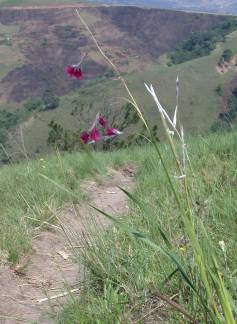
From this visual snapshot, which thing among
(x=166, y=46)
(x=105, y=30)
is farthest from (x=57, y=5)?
(x=166, y=46)

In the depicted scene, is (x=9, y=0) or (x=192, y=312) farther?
(x=9, y=0)

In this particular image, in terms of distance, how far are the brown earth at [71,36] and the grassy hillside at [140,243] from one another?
217 feet

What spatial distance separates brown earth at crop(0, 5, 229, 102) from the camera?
72375 mm

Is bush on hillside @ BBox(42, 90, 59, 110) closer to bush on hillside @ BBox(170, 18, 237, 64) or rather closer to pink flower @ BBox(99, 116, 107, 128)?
bush on hillside @ BBox(170, 18, 237, 64)

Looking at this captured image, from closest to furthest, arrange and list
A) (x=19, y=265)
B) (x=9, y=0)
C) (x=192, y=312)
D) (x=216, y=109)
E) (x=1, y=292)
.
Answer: (x=192, y=312)
(x=1, y=292)
(x=19, y=265)
(x=216, y=109)
(x=9, y=0)

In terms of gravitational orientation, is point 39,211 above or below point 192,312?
below

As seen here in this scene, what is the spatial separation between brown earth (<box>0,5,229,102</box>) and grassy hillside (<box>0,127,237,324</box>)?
66.0 metres

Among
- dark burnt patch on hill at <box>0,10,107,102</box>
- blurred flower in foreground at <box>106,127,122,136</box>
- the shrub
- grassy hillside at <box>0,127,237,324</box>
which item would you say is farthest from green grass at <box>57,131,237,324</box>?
dark burnt patch on hill at <box>0,10,107,102</box>

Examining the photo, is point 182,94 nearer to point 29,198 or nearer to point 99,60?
point 99,60

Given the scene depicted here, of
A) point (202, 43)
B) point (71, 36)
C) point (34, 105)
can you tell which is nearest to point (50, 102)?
point (202, 43)

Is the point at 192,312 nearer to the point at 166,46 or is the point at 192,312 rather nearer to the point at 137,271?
the point at 137,271

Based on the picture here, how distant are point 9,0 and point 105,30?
20659 mm

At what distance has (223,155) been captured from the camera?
389cm

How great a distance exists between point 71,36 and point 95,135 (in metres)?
84.4
